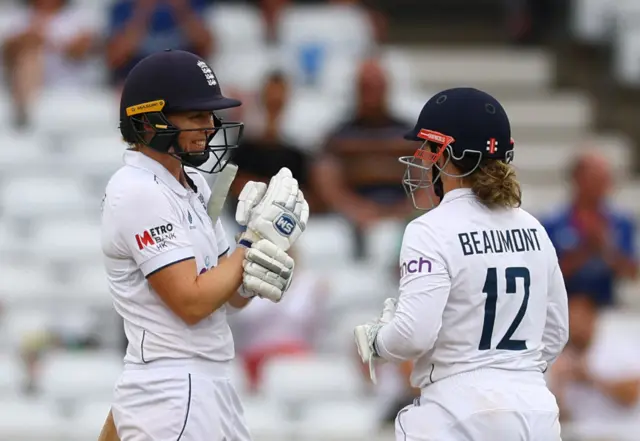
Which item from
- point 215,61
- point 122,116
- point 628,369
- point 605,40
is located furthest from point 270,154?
point 122,116

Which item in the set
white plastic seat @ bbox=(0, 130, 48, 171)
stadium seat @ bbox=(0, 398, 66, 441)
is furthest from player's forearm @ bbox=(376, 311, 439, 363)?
white plastic seat @ bbox=(0, 130, 48, 171)

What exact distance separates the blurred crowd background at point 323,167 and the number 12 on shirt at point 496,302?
270cm

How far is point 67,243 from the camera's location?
806 cm

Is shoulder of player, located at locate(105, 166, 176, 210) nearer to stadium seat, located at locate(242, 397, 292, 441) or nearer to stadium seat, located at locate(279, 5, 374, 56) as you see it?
stadium seat, located at locate(242, 397, 292, 441)

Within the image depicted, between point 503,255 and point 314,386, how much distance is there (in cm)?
312

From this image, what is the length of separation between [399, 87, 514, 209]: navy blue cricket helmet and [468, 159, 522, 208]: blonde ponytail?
0.02 metres

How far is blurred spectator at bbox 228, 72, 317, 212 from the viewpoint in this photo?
27.0 ft

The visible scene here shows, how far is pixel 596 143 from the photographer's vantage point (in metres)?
9.53

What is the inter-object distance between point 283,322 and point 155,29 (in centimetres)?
265

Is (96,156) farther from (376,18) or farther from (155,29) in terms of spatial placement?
(376,18)

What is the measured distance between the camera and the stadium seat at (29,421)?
695 cm

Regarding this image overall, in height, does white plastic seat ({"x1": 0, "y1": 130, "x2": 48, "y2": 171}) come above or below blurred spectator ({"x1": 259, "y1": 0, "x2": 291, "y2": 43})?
below

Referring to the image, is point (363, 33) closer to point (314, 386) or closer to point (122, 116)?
point (314, 386)

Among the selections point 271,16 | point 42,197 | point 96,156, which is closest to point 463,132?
point 42,197
